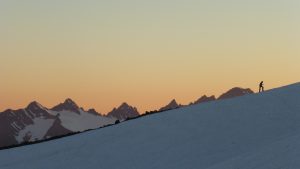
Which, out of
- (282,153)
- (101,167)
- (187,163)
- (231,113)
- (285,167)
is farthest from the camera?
(231,113)

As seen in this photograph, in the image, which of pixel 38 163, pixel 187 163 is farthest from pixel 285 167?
pixel 38 163

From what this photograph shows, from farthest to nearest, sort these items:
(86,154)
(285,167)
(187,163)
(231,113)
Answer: (231,113), (86,154), (187,163), (285,167)

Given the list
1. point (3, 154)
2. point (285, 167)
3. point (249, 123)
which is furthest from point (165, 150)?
point (3, 154)

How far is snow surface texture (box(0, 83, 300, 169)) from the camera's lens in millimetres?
29197

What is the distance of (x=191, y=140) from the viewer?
34.2 meters

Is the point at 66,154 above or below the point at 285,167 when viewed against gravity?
above

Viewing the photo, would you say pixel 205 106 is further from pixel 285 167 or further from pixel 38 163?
pixel 285 167

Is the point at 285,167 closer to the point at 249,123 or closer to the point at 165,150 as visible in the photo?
the point at 165,150

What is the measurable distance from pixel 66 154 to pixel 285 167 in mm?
19196

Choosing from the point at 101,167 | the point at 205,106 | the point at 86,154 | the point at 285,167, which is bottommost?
the point at 285,167

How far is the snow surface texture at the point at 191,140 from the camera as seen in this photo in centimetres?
2920

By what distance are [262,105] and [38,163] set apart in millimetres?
14998

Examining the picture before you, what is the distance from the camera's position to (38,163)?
3572 cm

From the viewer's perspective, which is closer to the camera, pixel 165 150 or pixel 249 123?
pixel 165 150
